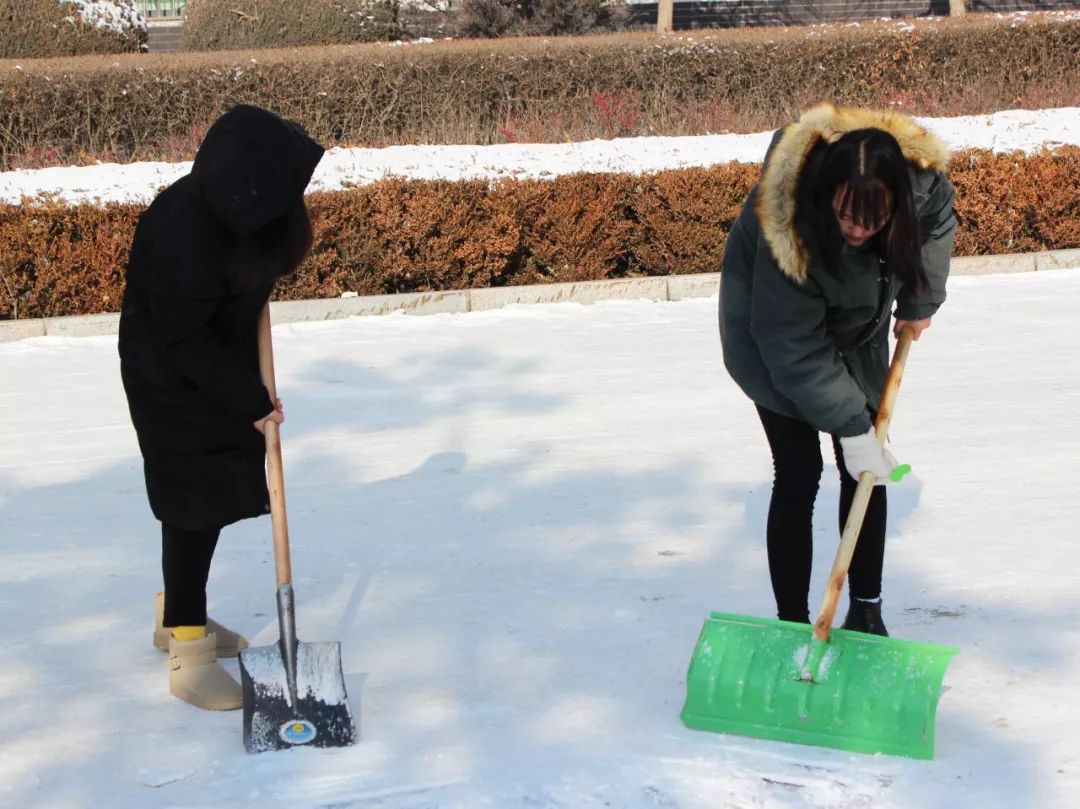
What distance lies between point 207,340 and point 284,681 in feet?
2.68

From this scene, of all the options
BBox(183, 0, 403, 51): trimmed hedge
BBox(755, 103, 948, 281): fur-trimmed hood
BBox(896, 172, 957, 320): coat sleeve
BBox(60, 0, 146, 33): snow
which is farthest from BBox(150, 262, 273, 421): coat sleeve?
BBox(183, 0, 403, 51): trimmed hedge

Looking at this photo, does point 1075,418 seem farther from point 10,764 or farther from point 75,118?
point 75,118

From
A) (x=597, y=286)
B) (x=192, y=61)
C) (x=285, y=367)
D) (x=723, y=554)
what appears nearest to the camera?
(x=723, y=554)

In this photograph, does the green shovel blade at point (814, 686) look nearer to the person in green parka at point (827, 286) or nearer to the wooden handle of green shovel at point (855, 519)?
the wooden handle of green shovel at point (855, 519)

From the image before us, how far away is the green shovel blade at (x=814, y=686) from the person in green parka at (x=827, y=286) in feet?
0.81

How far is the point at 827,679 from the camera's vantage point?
10.9ft

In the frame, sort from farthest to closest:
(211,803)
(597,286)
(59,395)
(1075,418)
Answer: (597,286) → (59,395) → (1075,418) → (211,803)

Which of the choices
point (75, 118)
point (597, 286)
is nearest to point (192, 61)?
point (75, 118)

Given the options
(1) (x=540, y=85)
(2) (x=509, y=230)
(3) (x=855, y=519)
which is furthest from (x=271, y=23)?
(3) (x=855, y=519)

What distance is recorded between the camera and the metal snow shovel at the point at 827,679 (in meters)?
3.22

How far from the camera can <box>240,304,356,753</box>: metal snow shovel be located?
130 inches

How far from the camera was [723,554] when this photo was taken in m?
4.62

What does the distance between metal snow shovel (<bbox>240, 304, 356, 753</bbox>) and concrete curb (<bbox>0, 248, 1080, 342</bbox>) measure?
497cm

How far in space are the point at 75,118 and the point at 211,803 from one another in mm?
11166
